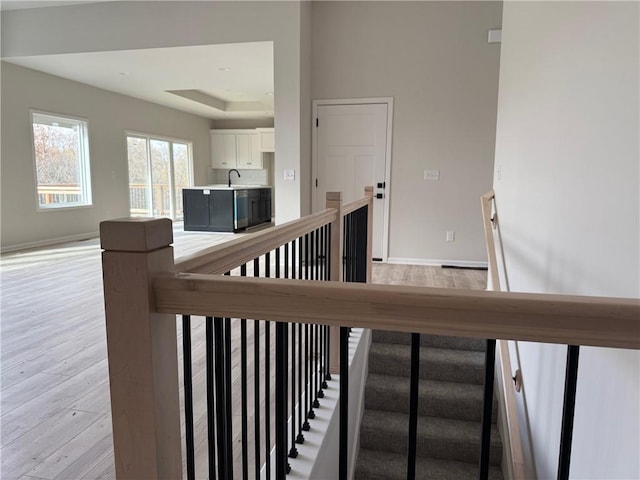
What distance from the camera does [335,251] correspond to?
8.35ft

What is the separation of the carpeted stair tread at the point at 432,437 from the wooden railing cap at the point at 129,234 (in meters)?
2.83

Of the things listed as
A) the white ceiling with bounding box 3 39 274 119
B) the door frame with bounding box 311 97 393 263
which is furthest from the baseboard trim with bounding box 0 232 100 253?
the door frame with bounding box 311 97 393 263

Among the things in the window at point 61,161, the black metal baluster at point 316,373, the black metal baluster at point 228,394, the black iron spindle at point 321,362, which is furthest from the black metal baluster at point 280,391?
the window at point 61,161

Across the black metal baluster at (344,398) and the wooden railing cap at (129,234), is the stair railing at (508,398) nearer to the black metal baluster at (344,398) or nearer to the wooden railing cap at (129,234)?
the black metal baluster at (344,398)

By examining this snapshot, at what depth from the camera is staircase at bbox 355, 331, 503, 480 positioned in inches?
114

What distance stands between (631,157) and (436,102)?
4.11 metres

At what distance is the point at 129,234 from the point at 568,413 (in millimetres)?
784

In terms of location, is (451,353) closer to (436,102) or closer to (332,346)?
(332,346)

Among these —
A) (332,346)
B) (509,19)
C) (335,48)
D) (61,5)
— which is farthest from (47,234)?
(509,19)

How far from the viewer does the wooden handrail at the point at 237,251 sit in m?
0.85

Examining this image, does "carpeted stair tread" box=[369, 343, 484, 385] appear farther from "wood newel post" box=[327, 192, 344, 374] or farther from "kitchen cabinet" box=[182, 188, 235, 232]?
"kitchen cabinet" box=[182, 188, 235, 232]

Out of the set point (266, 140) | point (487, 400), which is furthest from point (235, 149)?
point (487, 400)

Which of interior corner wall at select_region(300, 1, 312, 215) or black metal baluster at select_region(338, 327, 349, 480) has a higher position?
interior corner wall at select_region(300, 1, 312, 215)

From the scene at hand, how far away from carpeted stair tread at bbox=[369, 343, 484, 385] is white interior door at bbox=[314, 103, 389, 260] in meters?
2.07
